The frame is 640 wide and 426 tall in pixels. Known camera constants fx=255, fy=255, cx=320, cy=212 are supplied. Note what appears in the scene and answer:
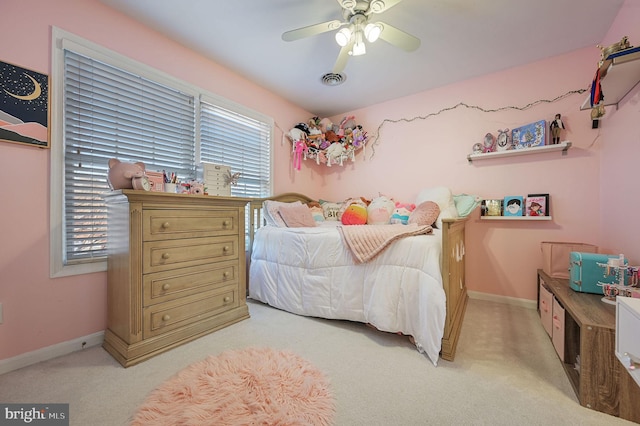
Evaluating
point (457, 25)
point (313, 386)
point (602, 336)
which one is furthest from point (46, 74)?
point (602, 336)

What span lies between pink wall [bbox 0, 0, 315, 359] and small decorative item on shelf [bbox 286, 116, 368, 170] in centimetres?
184

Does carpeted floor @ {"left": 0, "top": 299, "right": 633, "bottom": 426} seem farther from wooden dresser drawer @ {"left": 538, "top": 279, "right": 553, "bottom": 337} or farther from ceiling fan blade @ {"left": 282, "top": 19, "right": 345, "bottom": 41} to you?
ceiling fan blade @ {"left": 282, "top": 19, "right": 345, "bottom": 41}

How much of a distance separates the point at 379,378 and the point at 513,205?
2.05 meters

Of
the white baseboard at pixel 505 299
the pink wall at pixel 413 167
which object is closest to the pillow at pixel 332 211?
the pink wall at pixel 413 167

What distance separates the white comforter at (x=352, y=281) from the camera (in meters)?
1.53

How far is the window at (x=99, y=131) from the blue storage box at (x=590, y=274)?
292cm

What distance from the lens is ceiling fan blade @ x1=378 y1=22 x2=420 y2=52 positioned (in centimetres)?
155

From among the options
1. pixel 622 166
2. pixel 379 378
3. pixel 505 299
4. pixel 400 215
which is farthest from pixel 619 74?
pixel 379 378

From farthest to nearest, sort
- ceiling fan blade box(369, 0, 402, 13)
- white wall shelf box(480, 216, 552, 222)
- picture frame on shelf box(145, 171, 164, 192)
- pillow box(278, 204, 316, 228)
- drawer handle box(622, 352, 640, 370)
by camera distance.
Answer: pillow box(278, 204, 316, 228), white wall shelf box(480, 216, 552, 222), picture frame on shelf box(145, 171, 164, 192), ceiling fan blade box(369, 0, 402, 13), drawer handle box(622, 352, 640, 370)

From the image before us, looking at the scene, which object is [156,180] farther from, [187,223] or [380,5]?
[380,5]

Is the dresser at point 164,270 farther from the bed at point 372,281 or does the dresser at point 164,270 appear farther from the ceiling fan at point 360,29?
the ceiling fan at point 360,29

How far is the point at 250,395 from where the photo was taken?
1.14 meters

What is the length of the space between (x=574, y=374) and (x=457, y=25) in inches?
90.5

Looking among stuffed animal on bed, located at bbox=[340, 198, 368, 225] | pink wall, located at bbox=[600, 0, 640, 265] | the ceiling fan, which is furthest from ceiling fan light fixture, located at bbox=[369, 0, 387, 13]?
stuffed animal on bed, located at bbox=[340, 198, 368, 225]
